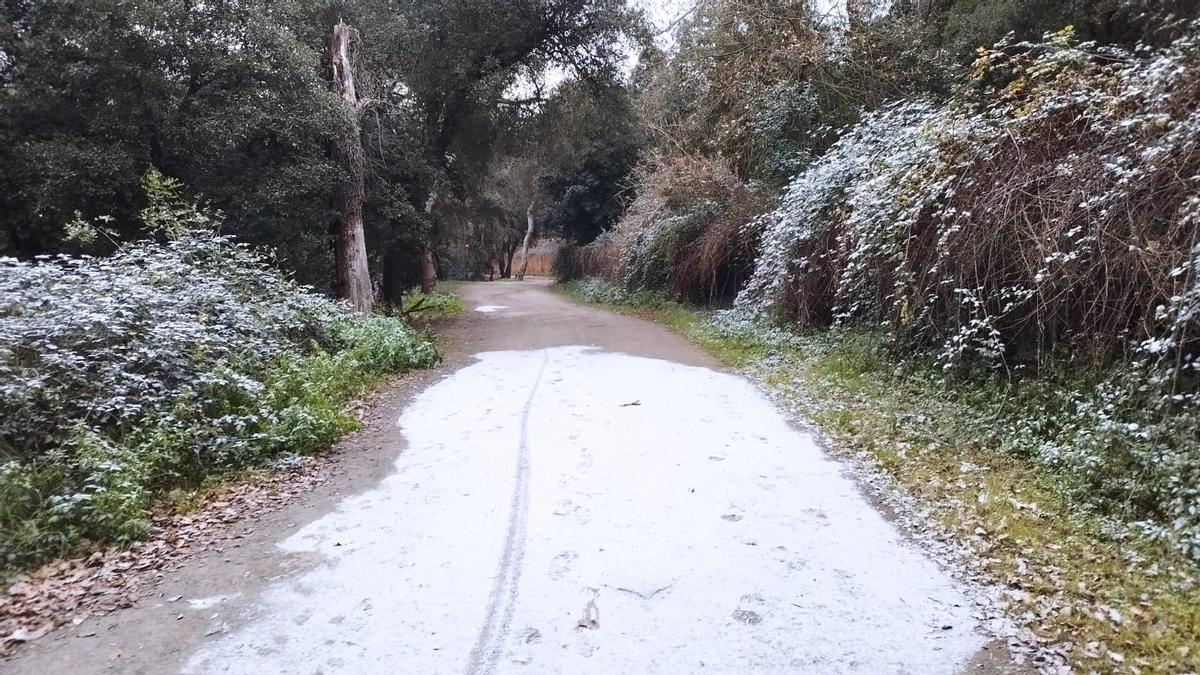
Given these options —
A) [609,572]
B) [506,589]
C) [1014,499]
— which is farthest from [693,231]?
[506,589]

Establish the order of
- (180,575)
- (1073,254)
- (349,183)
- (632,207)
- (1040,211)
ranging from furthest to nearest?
(632,207) < (349,183) < (1040,211) < (1073,254) < (180,575)

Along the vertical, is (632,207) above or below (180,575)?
above

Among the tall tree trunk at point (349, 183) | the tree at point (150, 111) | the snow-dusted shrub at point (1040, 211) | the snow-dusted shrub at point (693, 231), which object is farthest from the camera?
the snow-dusted shrub at point (693, 231)

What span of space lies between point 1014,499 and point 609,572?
105 inches

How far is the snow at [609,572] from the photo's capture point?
303cm

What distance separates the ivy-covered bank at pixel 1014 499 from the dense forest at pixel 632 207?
86 millimetres

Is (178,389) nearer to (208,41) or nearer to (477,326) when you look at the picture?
(208,41)

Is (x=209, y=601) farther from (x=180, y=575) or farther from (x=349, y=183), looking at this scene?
(x=349, y=183)

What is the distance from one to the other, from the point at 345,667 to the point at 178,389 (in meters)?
3.83

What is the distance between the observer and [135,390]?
5488mm

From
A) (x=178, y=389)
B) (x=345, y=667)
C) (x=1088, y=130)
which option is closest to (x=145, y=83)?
(x=178, y=389)

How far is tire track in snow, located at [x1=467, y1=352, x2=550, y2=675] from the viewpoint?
9.89 feet

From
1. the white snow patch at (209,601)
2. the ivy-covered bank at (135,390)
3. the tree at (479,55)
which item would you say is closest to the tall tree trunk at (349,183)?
the tree at (479,55)

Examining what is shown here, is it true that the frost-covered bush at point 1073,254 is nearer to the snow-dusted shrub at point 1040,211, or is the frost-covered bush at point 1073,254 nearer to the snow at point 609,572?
the snow-dusted shrub at point 1040,211
